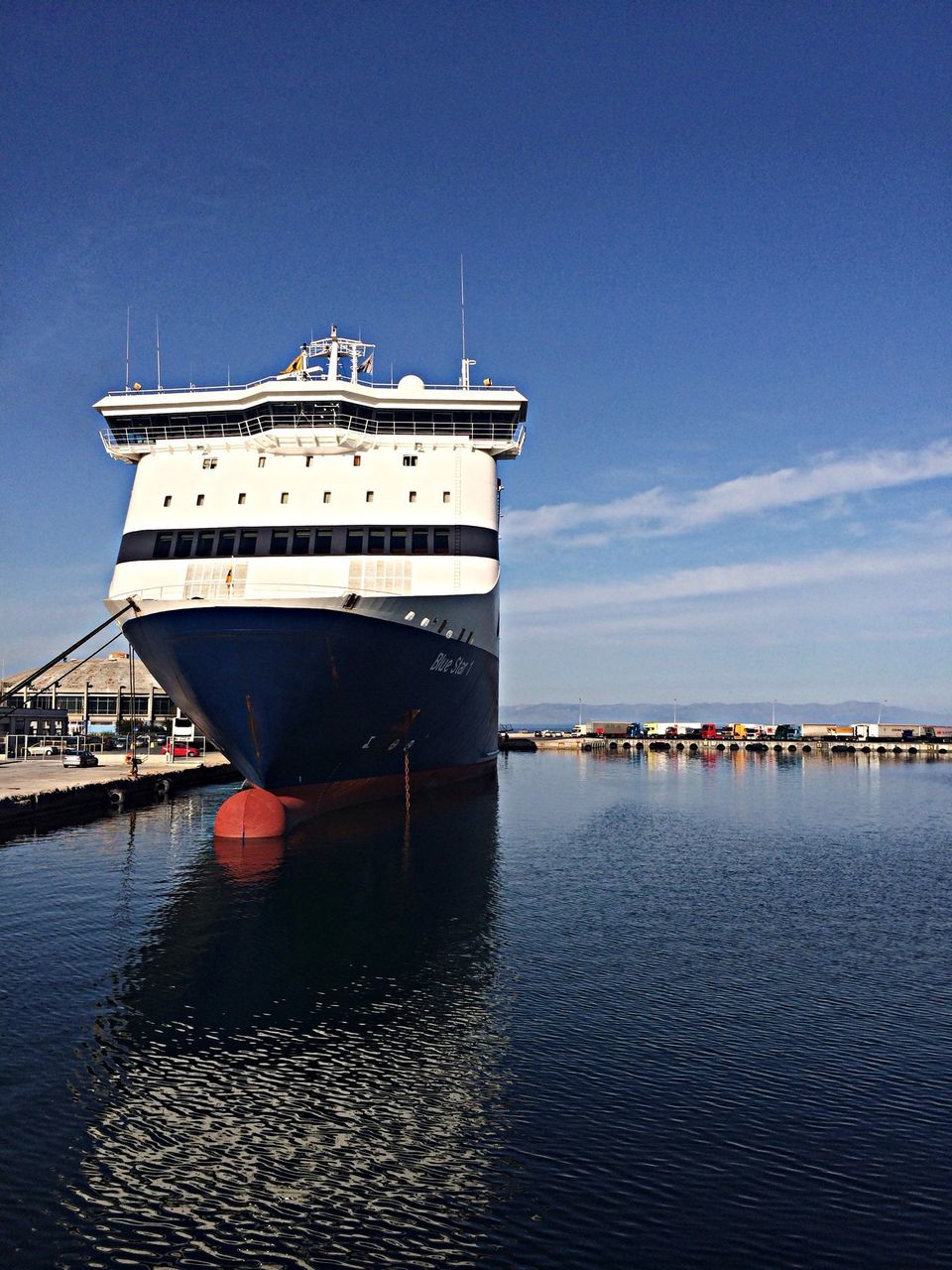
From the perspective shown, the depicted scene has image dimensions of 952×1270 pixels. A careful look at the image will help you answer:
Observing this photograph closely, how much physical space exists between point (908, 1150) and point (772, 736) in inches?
5055

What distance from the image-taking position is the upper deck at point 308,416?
3806 centimetres

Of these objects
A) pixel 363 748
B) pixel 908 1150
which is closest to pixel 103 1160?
pixel 908 1150

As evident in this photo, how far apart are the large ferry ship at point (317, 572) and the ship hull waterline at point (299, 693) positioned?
0.22ft

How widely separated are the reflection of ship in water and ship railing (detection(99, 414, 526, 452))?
22.8 m

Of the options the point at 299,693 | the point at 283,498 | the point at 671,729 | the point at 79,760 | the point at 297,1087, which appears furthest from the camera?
the point at 671,729

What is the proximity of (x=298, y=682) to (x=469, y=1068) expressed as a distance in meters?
16.0

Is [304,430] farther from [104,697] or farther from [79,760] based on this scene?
[104,697]

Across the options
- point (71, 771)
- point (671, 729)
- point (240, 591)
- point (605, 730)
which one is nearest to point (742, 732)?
point (671, 729)

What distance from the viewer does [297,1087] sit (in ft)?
38.1

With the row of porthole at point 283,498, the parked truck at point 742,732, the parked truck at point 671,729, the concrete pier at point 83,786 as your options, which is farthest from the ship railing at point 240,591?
the parked truck at point 742,732

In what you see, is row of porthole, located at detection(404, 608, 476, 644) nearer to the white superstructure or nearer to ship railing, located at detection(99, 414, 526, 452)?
the white superstructure

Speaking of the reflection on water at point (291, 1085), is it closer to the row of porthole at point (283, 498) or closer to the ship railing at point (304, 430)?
the row of porthole at point (283, 498)

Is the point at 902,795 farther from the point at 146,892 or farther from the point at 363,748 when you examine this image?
the point at 146,892

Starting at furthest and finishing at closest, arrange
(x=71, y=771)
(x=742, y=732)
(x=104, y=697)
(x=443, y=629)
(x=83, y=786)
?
(x=742, y=732) → (x=104, y=697) → (x=71, y=771) → (x=83, y=786) → (x=443, y=629)
